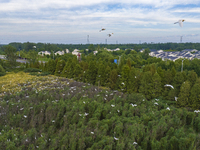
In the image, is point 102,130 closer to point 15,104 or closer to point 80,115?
point 80,115

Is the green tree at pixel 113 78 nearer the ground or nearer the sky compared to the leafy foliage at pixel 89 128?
nearer the sky

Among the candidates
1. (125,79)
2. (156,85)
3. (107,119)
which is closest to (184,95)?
(156,85)

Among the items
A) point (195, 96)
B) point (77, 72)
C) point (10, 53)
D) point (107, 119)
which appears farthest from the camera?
point (10, 53)

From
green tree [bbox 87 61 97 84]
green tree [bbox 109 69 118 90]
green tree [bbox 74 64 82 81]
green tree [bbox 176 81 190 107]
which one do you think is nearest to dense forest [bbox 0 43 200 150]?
green tree [bbox 176 81 190 107]

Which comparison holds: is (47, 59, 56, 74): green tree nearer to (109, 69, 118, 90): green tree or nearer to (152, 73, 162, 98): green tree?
(109, 69, 118, 90): green tree

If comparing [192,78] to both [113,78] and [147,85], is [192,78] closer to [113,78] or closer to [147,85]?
[147,85]

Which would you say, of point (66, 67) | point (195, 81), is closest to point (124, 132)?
point (195, 81)

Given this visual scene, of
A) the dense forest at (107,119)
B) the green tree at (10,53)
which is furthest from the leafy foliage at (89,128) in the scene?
the green tree at (10,53)

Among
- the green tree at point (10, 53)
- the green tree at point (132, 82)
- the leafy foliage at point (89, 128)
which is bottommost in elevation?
the leafy foliage at point (89, 128)

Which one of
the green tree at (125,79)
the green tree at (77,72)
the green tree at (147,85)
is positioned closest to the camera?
the green tree at (147,85)

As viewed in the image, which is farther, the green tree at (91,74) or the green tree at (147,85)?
the green tree at (91,74)

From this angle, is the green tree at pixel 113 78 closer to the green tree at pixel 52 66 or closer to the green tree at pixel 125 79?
the green tree at pixel 125 79
